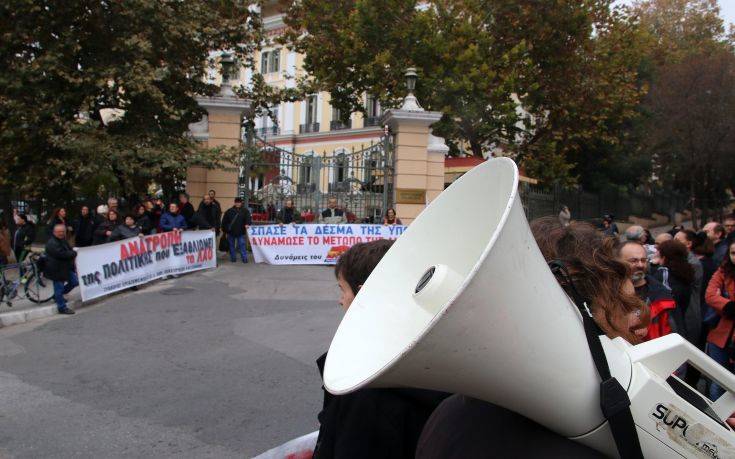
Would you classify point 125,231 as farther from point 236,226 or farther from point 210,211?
point 236,226

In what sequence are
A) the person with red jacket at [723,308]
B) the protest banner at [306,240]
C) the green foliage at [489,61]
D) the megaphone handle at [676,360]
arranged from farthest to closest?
the green foliage at [489,61]
the protest banner at [306,240]
the person with red jacket at [723,308]
the megaphone handle at [676,360]

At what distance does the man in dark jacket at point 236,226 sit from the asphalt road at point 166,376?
3.10 meters

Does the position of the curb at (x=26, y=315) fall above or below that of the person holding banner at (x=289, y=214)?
below

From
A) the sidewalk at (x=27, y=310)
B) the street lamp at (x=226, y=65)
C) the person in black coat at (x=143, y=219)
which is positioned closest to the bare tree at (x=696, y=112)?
the street lamp at (x=226, y=65)

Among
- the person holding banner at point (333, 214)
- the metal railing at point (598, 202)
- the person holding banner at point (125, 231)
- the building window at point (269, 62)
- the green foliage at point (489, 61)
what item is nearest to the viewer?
the person holding banner at point (125, 231)

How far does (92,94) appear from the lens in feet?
44.8

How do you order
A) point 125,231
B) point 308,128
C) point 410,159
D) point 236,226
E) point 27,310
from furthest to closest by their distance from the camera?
point 308,128, point 410,159, point 236,226, point 125,231, point 27,310

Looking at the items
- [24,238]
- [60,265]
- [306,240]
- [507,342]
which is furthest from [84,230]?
[507,342]

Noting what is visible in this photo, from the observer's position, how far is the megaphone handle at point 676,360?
113 cm

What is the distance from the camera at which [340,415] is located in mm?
1799

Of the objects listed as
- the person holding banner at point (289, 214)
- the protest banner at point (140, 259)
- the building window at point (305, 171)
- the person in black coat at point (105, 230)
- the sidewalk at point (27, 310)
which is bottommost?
the sidewalk at point (27, 310)

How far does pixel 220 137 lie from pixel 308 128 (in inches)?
1163

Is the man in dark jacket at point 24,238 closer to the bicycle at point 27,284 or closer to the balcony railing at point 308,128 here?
the bicycle at point 27,284

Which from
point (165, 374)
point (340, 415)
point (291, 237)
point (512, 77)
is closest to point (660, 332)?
point (340, 415)
